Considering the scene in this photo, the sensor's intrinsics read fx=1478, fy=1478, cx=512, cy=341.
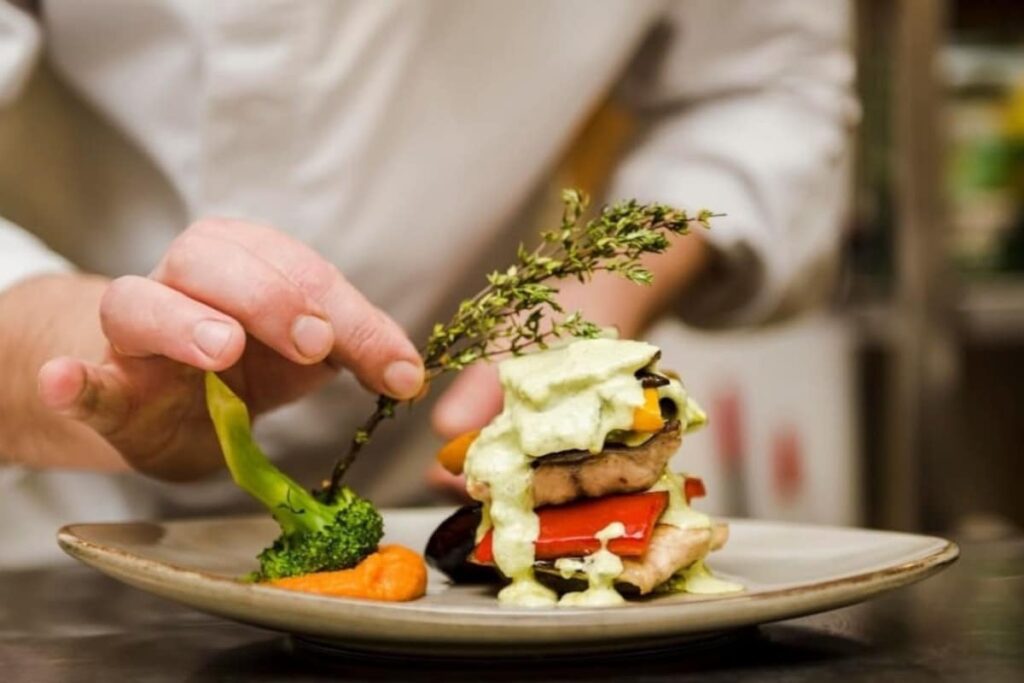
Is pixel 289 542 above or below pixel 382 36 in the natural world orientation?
below

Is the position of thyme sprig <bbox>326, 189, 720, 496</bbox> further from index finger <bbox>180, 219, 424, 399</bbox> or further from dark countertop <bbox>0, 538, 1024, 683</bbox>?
dark countertop <bbox>0, 538, 1024, 683</bbox>

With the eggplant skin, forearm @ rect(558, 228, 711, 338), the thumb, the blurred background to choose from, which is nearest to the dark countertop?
the eggplant skin

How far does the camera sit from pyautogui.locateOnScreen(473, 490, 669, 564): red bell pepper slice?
961mm

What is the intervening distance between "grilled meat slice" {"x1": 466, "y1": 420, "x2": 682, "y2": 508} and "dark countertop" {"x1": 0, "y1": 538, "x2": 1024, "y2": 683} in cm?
12

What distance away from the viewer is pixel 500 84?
5.80 ft

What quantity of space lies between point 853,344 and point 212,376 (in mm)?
2742

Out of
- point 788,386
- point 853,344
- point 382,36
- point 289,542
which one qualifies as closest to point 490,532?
point 289,542

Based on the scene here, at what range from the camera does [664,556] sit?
0.98 meters

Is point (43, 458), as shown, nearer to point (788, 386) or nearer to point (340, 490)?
point (340, 490)

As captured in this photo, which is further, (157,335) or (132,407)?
(132,407)

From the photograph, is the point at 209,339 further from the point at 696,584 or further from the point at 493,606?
the point at 696,584

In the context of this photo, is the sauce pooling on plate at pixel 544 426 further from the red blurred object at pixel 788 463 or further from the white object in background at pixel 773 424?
the red blurred object at pixel 788 463

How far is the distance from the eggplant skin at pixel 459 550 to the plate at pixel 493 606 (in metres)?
0.01

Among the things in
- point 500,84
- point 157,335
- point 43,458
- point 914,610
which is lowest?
point 914,610
